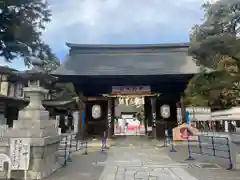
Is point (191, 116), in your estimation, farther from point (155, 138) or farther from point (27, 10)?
point (27, 10)

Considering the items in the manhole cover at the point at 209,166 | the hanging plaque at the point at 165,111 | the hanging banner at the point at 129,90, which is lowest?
the manhole cover at the point at 209,166

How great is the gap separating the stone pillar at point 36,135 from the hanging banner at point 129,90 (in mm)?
8917

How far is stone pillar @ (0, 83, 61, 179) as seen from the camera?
484 cm

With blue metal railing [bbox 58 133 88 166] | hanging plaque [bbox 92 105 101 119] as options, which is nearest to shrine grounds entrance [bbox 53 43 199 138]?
hanging plaque [bbox 92 105 101 119]

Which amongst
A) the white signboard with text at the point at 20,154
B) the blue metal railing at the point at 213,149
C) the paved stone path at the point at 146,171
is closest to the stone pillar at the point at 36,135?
the white signboard with text at the point at 20,154

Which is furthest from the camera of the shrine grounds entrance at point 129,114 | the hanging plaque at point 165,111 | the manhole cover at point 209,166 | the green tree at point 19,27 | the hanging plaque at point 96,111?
the hanging plaque at point 96,111

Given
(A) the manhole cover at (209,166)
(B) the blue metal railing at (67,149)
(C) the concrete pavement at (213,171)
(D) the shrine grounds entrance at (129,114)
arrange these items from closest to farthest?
(C) the concrete pavement at (213,171), (A) the manhole cover at (209,166), (B) the blue metal railing at (67,149), (D) the shrine grounds entrance at (129,114)

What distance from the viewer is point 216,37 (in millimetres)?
6211

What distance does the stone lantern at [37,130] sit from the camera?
485 cm

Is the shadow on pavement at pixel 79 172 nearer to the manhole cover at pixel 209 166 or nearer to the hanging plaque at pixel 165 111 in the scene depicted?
the manhole cover at pixel 209 166

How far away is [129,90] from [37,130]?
9965mm

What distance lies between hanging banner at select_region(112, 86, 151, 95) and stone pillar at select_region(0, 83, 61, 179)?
29.3 ft

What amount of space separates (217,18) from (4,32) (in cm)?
1097

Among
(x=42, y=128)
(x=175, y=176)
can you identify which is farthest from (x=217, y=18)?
(x=42, y=128)
